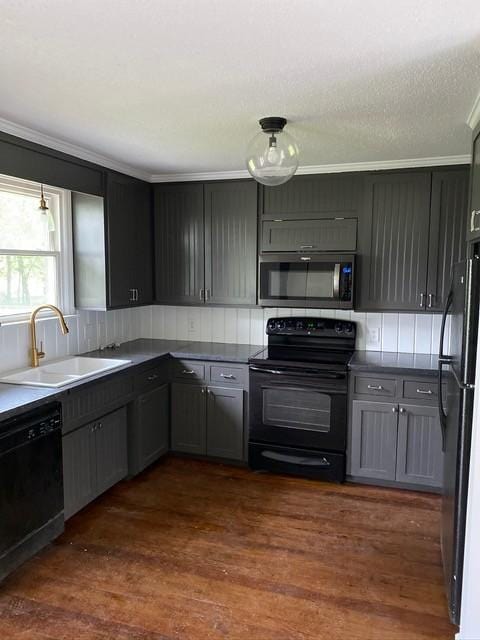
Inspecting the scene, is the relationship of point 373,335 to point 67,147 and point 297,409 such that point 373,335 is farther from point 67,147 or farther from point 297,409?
point 67,147

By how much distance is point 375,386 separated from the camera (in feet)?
10.6

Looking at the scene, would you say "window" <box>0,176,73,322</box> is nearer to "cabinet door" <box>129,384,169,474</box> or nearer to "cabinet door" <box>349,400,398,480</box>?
"cabinet door" <box>129,384,169,474</box>

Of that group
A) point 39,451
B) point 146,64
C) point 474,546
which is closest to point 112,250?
point 39,451

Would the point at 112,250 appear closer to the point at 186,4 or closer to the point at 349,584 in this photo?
the point at 186,4

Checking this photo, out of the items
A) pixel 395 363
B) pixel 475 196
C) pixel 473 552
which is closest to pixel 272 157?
pixel 475 196

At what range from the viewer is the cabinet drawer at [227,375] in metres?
3.56

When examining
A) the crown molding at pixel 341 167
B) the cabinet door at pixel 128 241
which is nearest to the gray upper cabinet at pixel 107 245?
the cabinet door at pixel 128 241

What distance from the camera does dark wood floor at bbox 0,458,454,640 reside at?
2.04 meters

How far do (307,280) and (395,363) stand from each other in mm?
885

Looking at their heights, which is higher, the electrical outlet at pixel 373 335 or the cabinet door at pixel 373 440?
the electrical outlet at pixel 373 335

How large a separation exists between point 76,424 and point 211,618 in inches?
50.0

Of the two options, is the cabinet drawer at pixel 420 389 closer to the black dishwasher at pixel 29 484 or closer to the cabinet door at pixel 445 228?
the cabinet door at pixel 445 228

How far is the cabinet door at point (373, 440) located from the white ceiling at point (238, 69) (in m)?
1.74

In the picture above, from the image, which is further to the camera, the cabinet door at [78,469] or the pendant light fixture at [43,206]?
the pendant light fixture at [43,206]
